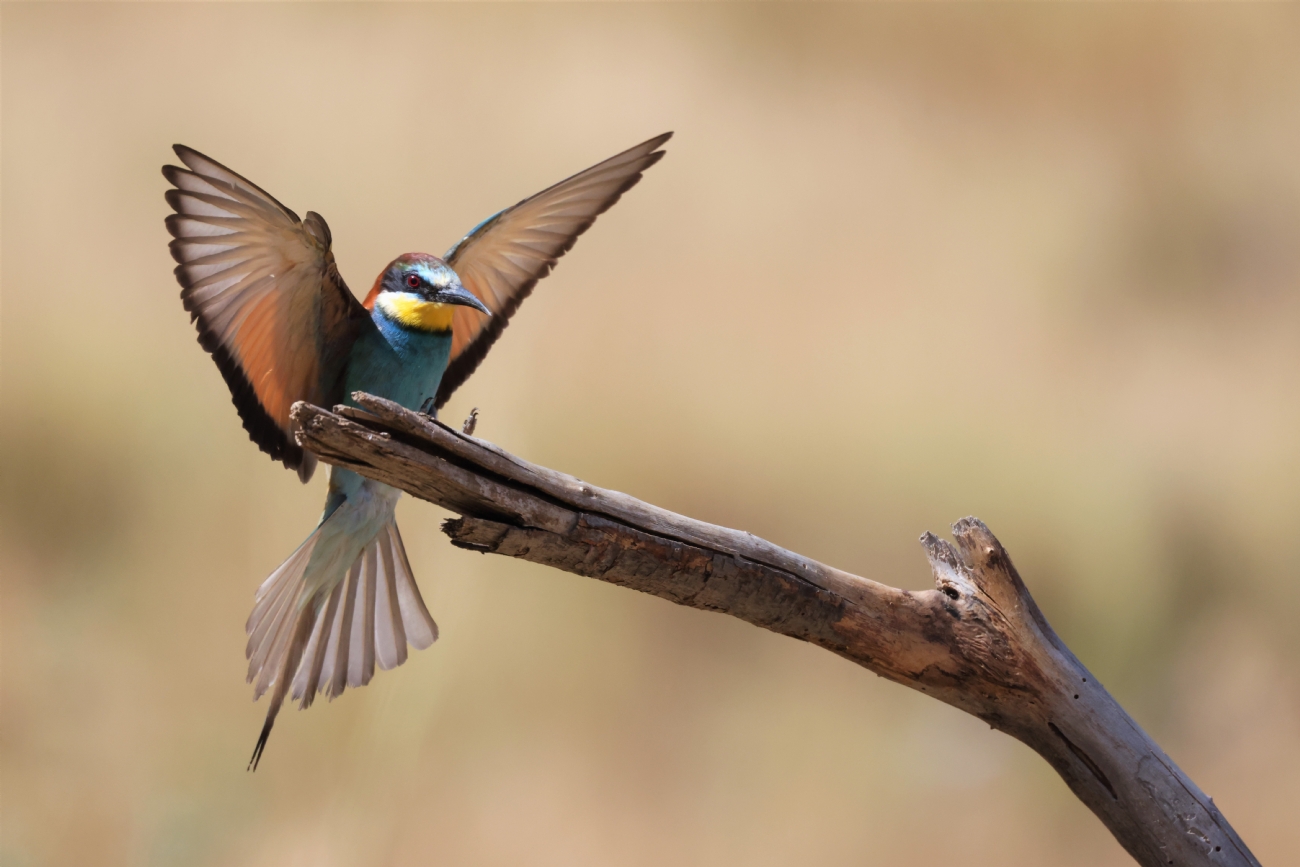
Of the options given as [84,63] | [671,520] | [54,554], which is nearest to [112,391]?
[54,554]

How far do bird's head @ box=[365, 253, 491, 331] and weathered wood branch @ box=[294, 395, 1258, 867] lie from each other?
1.19 ft

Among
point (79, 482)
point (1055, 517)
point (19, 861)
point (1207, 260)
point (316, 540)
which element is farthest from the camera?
point (1207, 260)

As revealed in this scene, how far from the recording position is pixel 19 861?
5.97 ft

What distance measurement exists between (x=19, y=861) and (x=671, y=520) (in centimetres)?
154

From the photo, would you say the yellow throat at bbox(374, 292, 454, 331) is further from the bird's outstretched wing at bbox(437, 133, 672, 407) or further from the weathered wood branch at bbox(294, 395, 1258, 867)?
the weathered wood branch at bbox(294, 395, 1258, 867)

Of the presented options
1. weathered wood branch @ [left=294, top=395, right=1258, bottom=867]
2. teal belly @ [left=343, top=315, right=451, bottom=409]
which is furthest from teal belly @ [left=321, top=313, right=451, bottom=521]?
weathered wood branch @ [left=294, top=395, right=1258, bottom=867]

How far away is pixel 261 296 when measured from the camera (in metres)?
1.18

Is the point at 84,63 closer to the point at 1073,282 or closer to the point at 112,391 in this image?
the point at 112,391

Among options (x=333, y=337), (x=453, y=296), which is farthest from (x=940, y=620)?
(x=333, y=337)

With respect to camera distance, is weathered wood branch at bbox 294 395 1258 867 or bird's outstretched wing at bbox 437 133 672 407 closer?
weathered wood branch at bbox 294 395 1258 867

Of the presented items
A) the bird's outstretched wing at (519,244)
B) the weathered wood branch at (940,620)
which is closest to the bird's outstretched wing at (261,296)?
the bird's outstretched wing at (519,244)

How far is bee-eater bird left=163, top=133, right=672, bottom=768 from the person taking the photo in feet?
3.70

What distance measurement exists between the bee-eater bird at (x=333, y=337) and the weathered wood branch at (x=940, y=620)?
36cm

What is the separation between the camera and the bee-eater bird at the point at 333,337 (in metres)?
1.13
